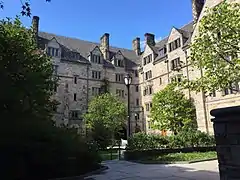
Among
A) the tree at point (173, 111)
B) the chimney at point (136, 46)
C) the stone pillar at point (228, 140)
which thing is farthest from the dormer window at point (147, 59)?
the stone pillar at point (228, 140)

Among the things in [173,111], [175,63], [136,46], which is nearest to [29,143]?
[173,111]

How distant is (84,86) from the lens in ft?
140

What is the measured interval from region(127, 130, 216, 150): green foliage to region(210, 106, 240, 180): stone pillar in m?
13.2

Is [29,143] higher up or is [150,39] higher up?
[150,39]

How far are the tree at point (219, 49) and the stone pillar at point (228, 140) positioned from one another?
43.5ft

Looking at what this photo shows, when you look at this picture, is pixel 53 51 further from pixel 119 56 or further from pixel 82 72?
pixel 119 56

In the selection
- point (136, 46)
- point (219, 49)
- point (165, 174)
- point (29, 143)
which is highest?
point (136, 46)

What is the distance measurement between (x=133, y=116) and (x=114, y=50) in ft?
51.4

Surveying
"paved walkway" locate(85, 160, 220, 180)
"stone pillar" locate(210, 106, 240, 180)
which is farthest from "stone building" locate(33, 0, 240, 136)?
"stone pillar" locate(210, 106, 240, 180)

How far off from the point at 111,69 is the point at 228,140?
41.3 meters

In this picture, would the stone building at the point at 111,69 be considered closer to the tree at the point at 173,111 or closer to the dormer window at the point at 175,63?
the dormer window at the point at 175,63

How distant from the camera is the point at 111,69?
152 feet

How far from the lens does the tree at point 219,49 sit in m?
17.5

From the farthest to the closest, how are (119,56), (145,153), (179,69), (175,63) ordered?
1. (119,56)
2. (175,63)
3. (179,69)
4. (145,153)
